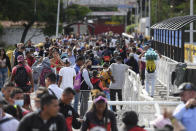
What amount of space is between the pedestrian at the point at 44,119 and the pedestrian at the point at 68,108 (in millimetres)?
1582

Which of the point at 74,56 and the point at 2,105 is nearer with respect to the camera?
the point at 2,105

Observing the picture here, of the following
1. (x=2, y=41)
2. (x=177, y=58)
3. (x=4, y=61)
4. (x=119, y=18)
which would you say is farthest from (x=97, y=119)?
(x=119, y=18)

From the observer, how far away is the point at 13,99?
7.70 m

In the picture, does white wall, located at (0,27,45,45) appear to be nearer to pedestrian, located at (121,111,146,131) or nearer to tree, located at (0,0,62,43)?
tree, located at (0,0,62,43)

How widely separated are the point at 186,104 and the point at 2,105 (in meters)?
2.24

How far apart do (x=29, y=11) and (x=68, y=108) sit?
53.2m

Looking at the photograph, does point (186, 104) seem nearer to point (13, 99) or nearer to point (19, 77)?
point (13, 99)

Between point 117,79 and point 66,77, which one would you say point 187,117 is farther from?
point 117,79

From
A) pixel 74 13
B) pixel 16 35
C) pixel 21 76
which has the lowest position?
pixel 16 35

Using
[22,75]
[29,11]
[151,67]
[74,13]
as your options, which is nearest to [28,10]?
[29,11]

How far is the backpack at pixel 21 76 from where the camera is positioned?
13031 mm

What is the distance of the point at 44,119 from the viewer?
21.0 ft

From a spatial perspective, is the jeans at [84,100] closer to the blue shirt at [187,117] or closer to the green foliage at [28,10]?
the blue shirt at [187,117]

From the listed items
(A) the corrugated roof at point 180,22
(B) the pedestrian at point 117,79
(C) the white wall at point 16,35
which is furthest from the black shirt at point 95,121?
(C) the white wall at point 16,35
